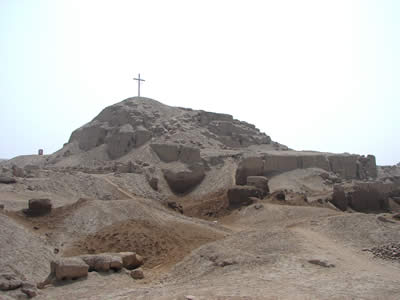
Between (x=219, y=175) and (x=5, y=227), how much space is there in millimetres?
20345

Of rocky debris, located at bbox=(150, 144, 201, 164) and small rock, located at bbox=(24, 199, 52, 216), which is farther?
rocky debris, located at bbox=(150, 144, 201, 164)

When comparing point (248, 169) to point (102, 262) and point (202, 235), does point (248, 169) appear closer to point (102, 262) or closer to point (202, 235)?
point (202, 235)

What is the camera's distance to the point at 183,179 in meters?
32.5

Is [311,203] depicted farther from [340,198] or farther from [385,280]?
[385,280]

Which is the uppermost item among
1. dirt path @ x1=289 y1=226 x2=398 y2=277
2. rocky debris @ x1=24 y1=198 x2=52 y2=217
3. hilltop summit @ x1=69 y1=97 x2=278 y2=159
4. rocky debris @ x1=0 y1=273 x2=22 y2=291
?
hilltop summit @ x1=69 y1=97 x2=278 y2=159

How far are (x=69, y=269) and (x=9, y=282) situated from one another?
5.05ft

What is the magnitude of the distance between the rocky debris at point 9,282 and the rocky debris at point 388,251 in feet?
29.0

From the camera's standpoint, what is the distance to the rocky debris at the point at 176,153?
113 ft

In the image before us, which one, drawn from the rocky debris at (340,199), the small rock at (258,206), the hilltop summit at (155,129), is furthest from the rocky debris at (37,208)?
the hilltop summit at (155,129)

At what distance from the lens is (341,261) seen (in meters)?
11.2

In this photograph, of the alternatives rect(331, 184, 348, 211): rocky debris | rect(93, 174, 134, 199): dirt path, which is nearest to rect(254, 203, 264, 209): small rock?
rect(331, 184, 348, 211): rocky debris

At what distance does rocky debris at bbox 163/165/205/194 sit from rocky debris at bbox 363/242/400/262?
20370 millimetres

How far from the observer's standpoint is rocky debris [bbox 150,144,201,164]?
3459 cm

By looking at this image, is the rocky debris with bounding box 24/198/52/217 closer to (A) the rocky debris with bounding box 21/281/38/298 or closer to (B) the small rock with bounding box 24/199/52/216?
(B) the small rock with bounding box 24/199/52/216
